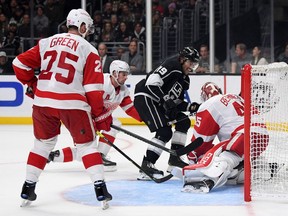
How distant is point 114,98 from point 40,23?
204 inches

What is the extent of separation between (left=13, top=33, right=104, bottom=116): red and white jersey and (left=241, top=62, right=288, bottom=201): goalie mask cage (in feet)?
2.90

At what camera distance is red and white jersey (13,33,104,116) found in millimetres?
4387

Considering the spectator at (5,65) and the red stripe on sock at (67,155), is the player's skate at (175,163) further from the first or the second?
the spectator at (5,65)

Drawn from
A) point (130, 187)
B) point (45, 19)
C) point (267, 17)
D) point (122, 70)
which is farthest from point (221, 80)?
point (130, 187)

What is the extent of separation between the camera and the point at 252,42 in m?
10.2

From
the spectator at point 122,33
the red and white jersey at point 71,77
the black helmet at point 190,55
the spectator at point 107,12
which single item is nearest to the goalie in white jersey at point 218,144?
the black helmet at point 190,55

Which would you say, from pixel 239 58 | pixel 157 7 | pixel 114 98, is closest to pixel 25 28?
pixel 157 7

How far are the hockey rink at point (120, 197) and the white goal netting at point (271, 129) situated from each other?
0.17 m

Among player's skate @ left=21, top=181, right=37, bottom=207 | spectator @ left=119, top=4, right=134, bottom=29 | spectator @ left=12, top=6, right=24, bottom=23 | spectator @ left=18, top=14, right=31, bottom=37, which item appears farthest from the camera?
spectator @ left=12, top=6, right=24, bottom=23

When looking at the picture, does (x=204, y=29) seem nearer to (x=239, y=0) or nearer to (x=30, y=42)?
(x=239, y=0)

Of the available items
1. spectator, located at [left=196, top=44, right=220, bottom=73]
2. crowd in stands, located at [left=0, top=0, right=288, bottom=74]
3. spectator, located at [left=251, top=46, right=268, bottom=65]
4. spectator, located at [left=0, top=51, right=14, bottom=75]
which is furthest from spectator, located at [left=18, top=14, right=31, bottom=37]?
spectator, located at [left=251, top=46, right=268, bottom=65]

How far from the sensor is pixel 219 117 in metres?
5.15

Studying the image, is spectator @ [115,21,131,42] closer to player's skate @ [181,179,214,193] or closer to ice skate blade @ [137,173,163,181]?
ice skate blade @ [137,173,163,181]

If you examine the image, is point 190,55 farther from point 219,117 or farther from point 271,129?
point 271,129
